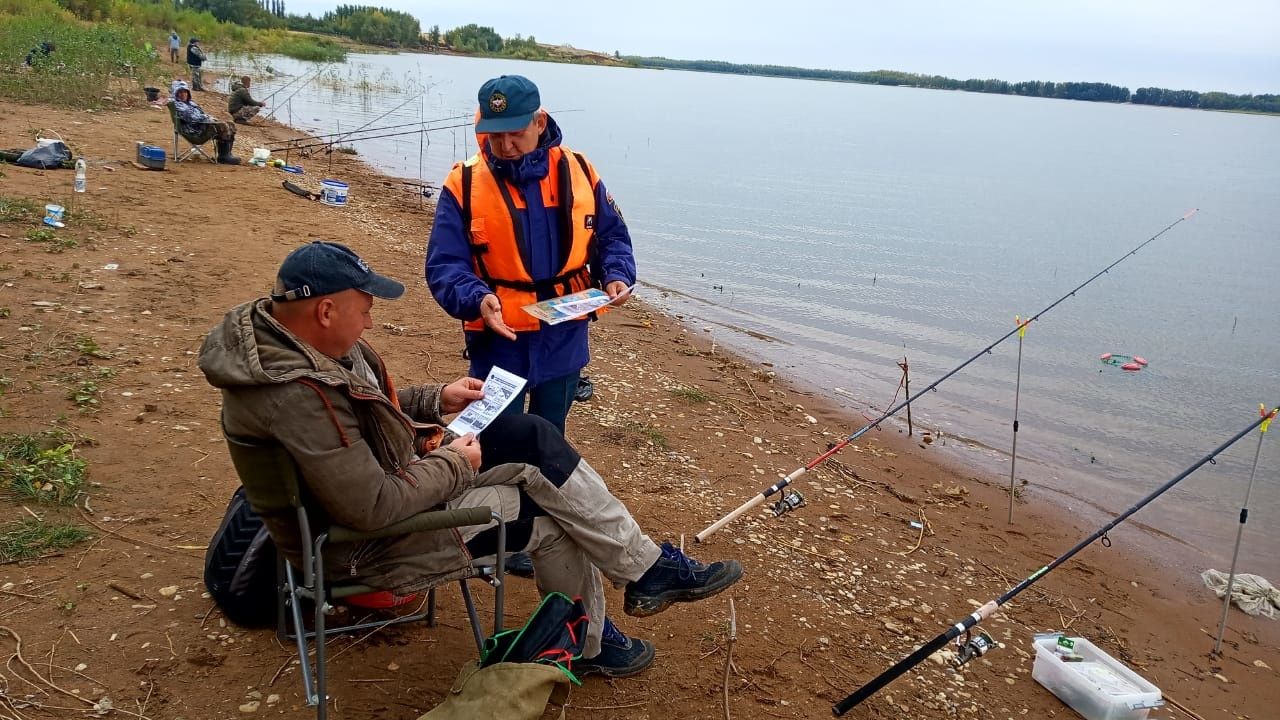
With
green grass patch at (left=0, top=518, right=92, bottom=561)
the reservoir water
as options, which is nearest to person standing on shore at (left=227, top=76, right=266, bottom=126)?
the reservoir water

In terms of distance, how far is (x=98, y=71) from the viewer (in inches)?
644

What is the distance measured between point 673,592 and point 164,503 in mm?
2258

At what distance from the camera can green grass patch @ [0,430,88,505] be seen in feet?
11.5

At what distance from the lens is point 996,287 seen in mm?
13195

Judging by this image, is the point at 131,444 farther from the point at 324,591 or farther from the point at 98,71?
the point at 98,71

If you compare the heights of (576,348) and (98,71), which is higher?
(98,71)

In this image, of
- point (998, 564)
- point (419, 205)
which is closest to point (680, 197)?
point (419, 205)

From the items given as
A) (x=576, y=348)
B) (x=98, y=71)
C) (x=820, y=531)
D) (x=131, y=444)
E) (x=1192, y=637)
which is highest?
(x=98, y=71)

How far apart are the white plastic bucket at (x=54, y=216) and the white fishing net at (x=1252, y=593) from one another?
8.97 meters

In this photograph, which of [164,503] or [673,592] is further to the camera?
[164,503]

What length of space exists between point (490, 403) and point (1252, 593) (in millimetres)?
4773

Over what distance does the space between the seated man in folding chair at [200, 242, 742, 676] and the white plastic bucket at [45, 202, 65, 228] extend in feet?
19.5

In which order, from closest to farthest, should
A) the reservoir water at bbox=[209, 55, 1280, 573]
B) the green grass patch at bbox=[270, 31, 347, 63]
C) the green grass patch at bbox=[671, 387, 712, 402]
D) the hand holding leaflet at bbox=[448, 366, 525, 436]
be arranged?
the hand holding leaflet at bbox=[448, 366, 525, 436] < the green grass patch at bbox=[671, 387, 712, 402] < the reservoir water at bbox=[209, 55, 1280, 573] < the green grass patch at bbox=[270, 31, 347, 63]

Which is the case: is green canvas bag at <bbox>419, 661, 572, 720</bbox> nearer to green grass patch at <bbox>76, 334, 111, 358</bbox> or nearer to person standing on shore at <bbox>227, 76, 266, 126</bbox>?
green grass patch at <bbox>76, 334, 111, 358</bbox>
